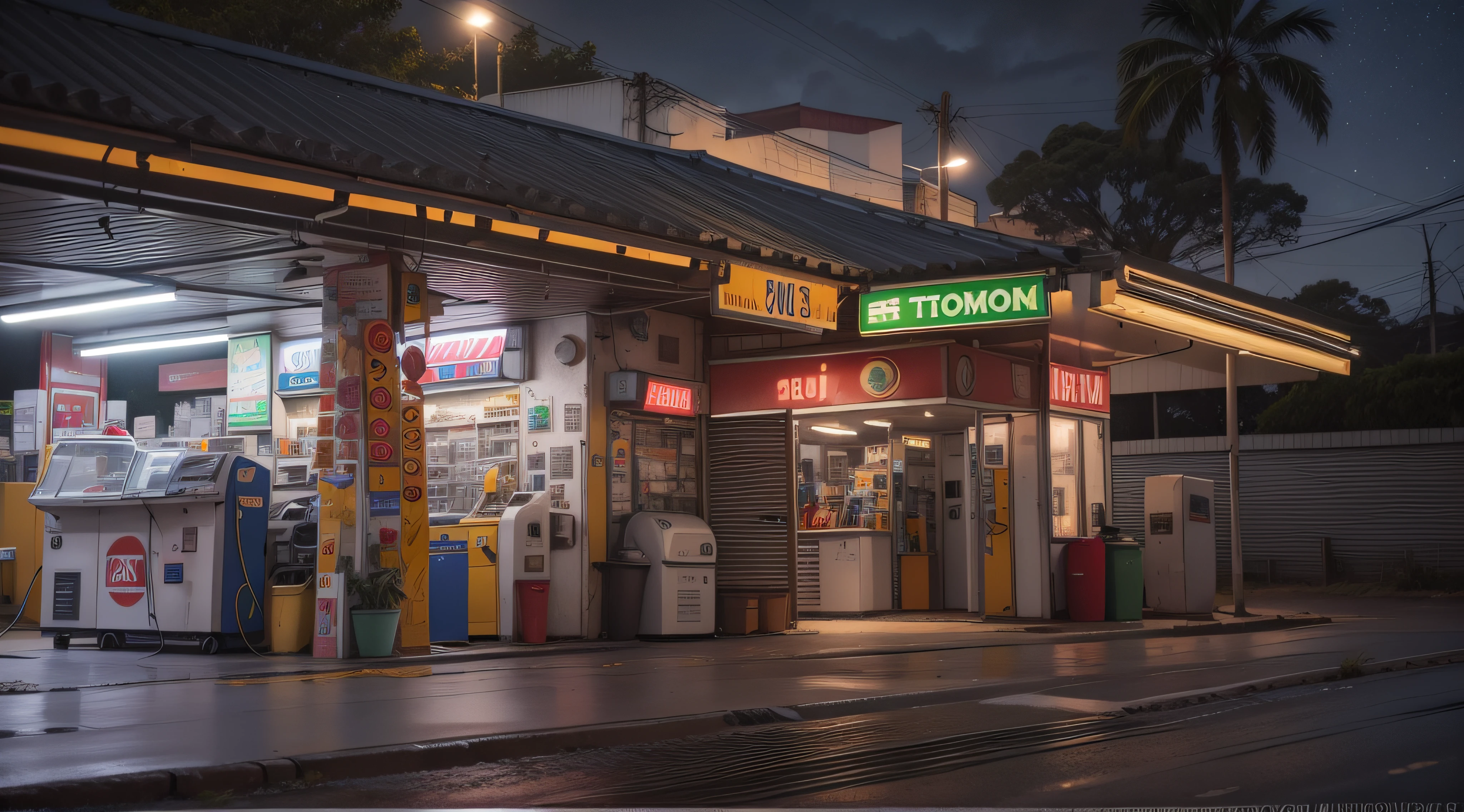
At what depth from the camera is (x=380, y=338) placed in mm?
11453

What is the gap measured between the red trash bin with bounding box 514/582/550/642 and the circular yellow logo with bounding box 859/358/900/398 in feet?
15.7

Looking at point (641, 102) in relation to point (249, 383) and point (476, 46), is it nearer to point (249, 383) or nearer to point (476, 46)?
point (476, 46)

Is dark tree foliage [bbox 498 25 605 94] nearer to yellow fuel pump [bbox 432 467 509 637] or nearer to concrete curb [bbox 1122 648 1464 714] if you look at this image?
yellow fuel pump [bbox 432 467 509 637]

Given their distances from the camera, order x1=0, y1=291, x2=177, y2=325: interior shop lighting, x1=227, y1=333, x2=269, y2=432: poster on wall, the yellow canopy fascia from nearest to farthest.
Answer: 1. x1=0, y1=291, x2=177, y2=325: interior shop lighting
2. the yellow canopy fascia
3. x1=227, y1=333, x2=269, y2=432: poster on wall

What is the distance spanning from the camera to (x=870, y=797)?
5.44 meters

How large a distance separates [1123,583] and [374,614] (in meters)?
9.91

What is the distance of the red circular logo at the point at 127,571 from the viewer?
1212 centimetres

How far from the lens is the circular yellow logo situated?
15445mm

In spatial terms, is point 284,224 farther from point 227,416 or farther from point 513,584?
point 227,416

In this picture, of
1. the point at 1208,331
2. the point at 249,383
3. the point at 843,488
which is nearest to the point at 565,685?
the point at 249,383

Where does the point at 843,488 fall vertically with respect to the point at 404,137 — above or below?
below

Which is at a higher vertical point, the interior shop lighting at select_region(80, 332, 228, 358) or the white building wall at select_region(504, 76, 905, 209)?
the white building wall at select_region(504, 76, 905, 209)

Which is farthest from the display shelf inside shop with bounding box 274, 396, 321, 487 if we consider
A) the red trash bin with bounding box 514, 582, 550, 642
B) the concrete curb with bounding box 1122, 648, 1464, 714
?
the concrete curb with bounding box 1122, 648, 1464, 714

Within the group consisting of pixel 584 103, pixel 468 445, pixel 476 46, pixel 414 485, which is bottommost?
pixel 414 485
